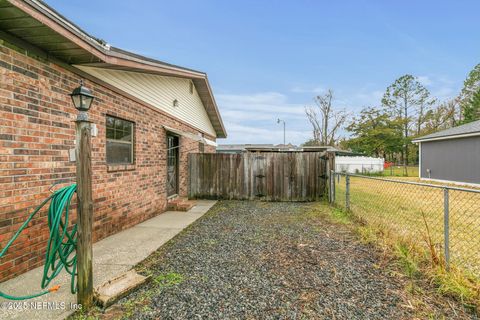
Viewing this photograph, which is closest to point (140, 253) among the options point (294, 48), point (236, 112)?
point (294, 48)

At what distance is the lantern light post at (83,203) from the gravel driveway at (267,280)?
1.12 feet

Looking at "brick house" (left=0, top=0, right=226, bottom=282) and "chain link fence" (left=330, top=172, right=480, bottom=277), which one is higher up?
"brick house" (left=0, top=0, right=226, bottom=282)

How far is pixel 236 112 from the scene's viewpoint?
30.8m

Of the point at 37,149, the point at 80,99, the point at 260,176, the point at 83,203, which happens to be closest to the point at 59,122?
the point at 37,149

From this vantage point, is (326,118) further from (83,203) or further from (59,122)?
(83,203)

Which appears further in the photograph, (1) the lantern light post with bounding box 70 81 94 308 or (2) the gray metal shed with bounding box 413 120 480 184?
(2) the gray metal shed with bounding box 413 120 480 184

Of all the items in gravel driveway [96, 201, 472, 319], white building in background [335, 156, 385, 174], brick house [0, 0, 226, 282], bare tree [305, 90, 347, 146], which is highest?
bare tree [305, 90, 347, 146]

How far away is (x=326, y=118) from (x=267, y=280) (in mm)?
30629

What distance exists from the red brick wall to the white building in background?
22920 mm

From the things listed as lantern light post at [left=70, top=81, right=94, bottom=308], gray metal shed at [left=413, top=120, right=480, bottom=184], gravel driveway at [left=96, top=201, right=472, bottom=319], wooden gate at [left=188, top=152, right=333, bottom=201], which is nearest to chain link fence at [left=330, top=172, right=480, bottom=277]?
gravel driveway at [left=96, top=201, right=472, bottom=319]

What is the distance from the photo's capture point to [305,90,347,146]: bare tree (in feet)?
98.6

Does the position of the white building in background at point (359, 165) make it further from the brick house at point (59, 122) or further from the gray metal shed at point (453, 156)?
the brick house at point (59, 122)

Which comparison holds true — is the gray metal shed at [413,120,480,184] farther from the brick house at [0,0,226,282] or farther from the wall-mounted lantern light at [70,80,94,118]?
the wall-mounted lantern light at [70,80,94,118]

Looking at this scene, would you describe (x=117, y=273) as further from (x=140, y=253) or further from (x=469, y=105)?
(x=469, y=105)
